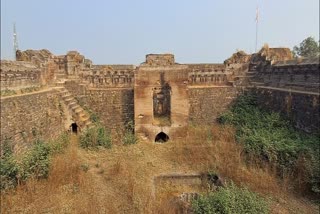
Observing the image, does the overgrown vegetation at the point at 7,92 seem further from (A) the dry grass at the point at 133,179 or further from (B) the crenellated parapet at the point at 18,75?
(A) the dry grass at the point at 133,179

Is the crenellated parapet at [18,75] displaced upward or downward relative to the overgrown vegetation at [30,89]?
upward

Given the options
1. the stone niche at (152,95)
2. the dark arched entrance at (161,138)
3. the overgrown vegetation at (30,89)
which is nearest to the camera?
the overgrown vegetation at (30,89)

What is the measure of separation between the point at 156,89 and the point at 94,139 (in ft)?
12.2

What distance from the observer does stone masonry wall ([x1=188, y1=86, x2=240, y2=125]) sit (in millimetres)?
13094

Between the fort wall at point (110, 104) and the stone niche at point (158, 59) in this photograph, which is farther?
the fort wall at point (110, 104)

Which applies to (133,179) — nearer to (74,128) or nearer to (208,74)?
(74,128)

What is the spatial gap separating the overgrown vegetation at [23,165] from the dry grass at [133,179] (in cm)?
22

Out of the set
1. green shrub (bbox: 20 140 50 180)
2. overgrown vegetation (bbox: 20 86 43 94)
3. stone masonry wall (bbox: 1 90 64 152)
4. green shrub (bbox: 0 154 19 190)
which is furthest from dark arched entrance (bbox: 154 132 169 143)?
Answer: green shrub (bbox: 0 154 19 190)

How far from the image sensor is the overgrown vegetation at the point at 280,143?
24.8 ft

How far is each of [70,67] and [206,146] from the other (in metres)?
7.19

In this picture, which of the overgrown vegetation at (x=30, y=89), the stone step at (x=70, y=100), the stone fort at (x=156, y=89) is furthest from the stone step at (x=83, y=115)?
the overgrown vegetation at (x=30, y=89)

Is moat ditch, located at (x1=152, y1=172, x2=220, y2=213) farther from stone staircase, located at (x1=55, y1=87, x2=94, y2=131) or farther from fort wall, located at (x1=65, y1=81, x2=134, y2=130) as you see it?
fort wall, located at (x1=65, y1=81, x2=134, y2=130)

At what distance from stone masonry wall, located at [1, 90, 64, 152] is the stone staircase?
0.43 meters

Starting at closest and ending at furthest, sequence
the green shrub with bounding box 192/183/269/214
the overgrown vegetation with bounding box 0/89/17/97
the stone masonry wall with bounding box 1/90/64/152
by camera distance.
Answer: the green shrub with bounding box 192/183/269/214, the stone masonry wall with bounding box 1/90/64/152, the overgrown vegetation with bounding box 0/89/17/97
